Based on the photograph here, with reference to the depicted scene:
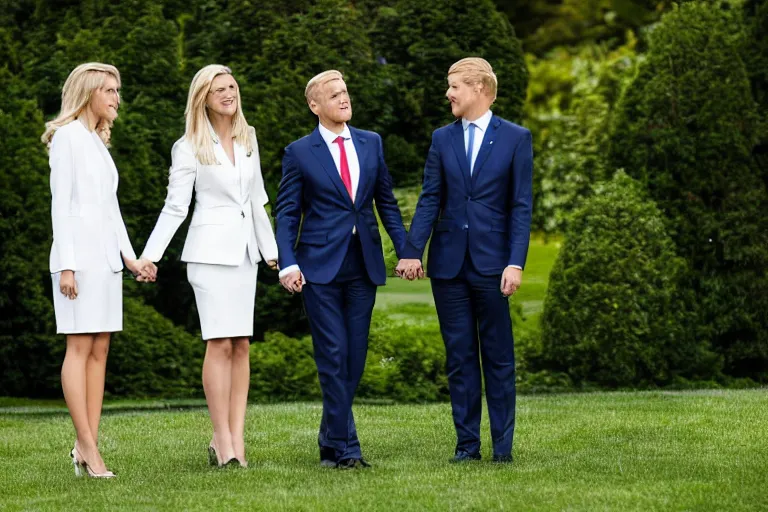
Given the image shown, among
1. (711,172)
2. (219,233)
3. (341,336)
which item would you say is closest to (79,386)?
(219,233)

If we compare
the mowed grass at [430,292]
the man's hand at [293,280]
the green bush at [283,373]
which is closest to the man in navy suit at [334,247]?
the man's hand at [293,280]

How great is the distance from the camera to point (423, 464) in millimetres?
6570

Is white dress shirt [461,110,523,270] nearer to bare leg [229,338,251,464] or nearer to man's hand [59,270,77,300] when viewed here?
bare leg [229,338,251,464]

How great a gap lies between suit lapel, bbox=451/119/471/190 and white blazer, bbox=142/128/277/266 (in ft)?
3.35

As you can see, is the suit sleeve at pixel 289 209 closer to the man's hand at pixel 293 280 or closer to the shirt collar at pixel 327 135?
the man's hand at pixel 293 280

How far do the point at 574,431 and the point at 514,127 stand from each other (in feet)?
7.07

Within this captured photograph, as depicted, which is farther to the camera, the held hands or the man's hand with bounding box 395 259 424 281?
the man's hand with bounding box 395 259 424 281

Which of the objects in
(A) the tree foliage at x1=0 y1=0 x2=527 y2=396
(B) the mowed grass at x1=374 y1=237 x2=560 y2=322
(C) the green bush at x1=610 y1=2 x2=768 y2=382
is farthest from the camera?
(B) the mowed grass at x1=374 y1=237 x2=560 y2=322

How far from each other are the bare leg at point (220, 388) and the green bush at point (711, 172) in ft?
21.0

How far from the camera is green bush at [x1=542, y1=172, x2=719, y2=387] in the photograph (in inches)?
454

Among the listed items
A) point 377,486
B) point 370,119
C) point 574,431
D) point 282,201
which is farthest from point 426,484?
point 370,119

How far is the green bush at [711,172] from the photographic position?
39.3 ft

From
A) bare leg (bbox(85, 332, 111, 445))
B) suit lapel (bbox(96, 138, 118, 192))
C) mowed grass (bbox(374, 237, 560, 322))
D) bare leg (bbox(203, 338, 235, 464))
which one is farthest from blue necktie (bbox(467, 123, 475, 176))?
mowed grass (bbox(374, 237, 560, 322))

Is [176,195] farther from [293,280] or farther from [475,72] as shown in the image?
[475,72]
